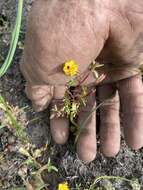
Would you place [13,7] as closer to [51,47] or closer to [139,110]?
[51,47]

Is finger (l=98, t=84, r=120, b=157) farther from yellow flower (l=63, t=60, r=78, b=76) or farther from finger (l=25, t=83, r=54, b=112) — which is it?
yellow flower (l=63, t=60, r=78, b=76)

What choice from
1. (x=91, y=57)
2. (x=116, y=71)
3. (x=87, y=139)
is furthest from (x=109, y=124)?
(x=91, y=57)

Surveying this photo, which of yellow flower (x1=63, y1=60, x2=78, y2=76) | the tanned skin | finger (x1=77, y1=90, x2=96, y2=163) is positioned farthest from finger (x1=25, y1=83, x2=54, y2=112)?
yellow flower (x1=63, y1=60, x2=78, y2=76)

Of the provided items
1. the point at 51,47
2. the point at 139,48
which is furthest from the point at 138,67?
the point at 51,47

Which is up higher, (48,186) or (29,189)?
(29,189)

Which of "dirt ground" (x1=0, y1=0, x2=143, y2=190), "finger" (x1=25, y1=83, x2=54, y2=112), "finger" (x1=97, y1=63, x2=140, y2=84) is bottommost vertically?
"dirt ground" (x1=0, y1=0, x2=143, y2=190)

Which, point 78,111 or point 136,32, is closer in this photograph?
point 136,32

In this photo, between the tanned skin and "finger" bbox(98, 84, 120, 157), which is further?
"finger" bbox(98, 84, 120, 157)
